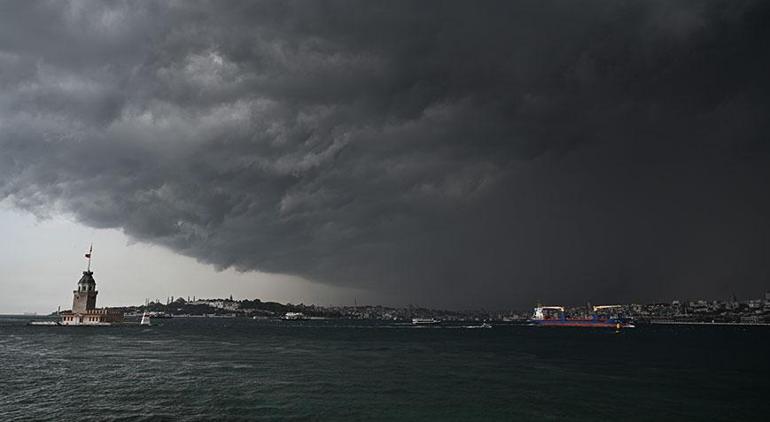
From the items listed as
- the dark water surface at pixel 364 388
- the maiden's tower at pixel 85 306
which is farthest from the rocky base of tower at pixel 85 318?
the dark water surface at pixel 364 388

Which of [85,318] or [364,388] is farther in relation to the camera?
[85,318]

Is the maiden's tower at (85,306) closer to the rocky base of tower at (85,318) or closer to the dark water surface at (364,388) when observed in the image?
the rocky base of tower at (85,318)

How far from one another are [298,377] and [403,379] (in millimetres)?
13562

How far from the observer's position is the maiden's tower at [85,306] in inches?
6860

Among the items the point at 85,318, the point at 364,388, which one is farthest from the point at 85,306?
the point at 364,388

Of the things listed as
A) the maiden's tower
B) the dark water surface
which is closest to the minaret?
the maiden's tower

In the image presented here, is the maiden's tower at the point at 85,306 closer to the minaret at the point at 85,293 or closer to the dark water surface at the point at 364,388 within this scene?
the minaret at the point at 85,293

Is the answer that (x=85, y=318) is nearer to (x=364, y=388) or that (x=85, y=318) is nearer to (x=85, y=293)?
(x=85, y=293)

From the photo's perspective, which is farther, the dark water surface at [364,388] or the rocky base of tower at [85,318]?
the rocky base of tower at [85,318]

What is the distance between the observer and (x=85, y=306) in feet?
588

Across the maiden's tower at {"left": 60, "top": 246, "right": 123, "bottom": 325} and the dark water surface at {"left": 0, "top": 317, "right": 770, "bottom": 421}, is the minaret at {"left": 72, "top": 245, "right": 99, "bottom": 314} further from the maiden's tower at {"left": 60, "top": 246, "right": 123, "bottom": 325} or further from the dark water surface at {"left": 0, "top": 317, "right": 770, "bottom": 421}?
the dark water surface at {"left": 0, "top": 317, "right": 770, "bottom": 421}

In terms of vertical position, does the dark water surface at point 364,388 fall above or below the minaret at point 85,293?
below

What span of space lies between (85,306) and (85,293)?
302 inches

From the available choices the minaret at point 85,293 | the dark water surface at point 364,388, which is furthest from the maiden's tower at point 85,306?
the dark water surface at point 364,388
